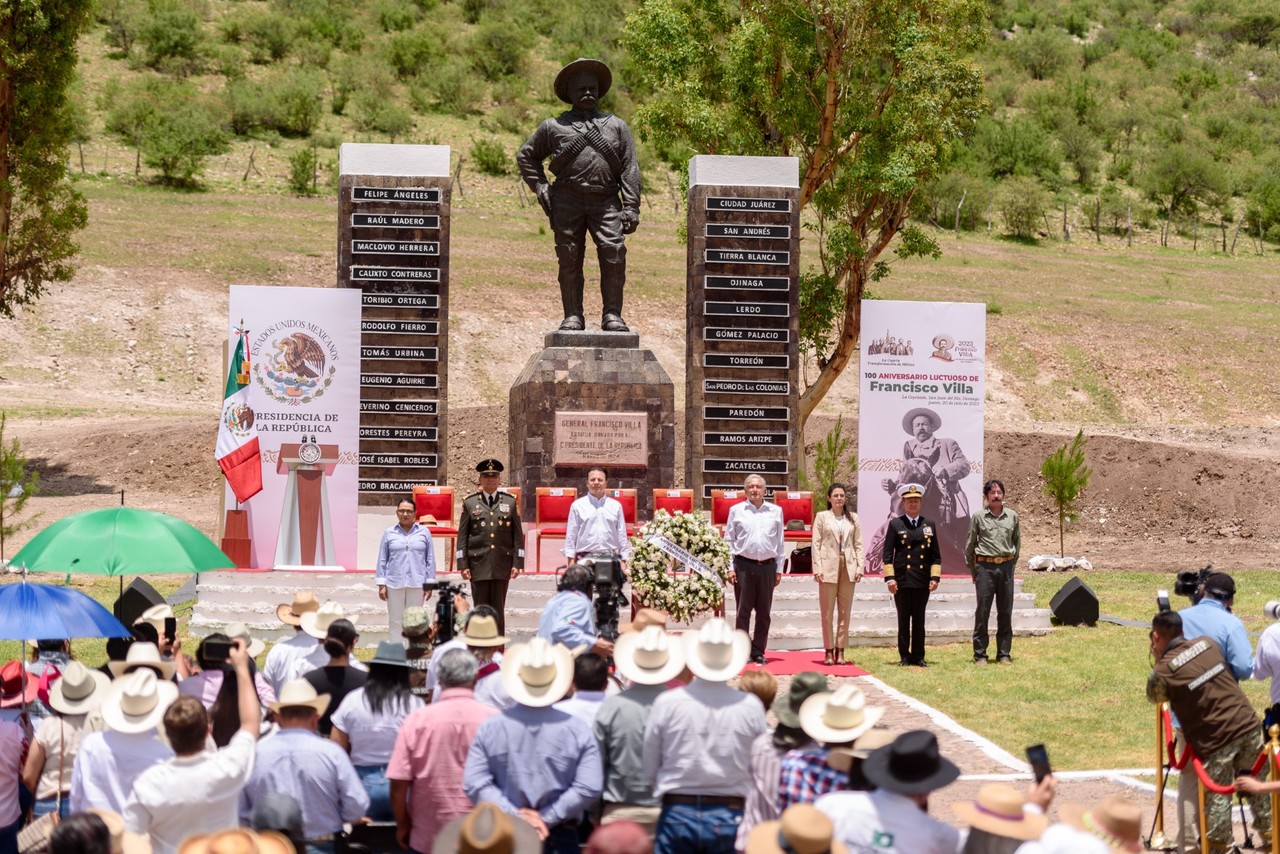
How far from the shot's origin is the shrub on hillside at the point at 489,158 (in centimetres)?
5628

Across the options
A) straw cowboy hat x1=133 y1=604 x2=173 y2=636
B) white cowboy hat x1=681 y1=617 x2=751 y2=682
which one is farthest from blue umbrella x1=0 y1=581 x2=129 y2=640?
white cowboy hat x1=681 y1=617 x2=751 y2=682

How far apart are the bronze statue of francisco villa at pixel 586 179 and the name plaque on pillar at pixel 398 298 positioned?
4.31 feet

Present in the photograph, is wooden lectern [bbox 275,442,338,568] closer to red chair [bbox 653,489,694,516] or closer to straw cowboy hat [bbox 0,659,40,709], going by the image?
red chair [bbox 653,489,694,516]

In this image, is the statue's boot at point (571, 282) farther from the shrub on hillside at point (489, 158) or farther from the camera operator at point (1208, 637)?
the shrub on hillside at point (489, 158)

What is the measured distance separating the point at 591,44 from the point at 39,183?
4839 cm

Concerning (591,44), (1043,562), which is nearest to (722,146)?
(1043,562)

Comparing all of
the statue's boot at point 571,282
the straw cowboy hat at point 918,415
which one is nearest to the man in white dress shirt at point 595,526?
the straw cowboy hat at point 918,415

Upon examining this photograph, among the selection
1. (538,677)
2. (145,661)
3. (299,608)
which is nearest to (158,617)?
(299,608)

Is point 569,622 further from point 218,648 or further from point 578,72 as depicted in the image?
point 578,72

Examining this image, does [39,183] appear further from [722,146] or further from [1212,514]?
[1212,514]

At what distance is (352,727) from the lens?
737 cm

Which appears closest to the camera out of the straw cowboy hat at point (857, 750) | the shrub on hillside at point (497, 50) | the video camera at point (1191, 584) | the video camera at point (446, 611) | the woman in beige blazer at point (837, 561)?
the straw cowboy hat at point (857, 750)

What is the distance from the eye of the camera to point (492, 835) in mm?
5711

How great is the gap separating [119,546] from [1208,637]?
21.2 feet
